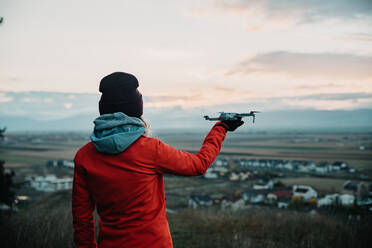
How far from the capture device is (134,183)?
1.76 metres

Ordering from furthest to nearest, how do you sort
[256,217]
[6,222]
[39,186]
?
[39,186]
[256,217]
[6,222]

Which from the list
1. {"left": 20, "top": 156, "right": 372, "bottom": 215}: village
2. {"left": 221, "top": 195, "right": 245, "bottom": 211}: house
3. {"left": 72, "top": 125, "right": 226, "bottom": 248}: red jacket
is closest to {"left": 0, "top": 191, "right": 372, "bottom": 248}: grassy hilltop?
{"left": 221, "top": 195, "right": 245, "bottom": 211}: house

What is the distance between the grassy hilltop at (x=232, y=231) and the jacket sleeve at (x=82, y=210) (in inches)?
96.8

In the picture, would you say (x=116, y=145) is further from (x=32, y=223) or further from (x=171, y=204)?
(x=171, y=204)

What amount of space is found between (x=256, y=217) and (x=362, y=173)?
3526 cm

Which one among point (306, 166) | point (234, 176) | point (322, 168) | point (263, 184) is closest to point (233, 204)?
point (263, 184)

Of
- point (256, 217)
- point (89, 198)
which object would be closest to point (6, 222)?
point (89, 198)

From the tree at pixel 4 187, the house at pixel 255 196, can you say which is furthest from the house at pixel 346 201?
the tree at pixel 4 187

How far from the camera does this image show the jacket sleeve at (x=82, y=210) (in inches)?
74.7

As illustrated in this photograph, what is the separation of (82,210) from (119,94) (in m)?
0.85

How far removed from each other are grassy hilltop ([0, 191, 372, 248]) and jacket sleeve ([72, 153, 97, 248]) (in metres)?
2.46

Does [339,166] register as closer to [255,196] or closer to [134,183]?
[255,196]

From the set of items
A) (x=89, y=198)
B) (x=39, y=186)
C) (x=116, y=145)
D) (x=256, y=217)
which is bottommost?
(x=39, y=186)

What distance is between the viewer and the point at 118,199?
178 cm
